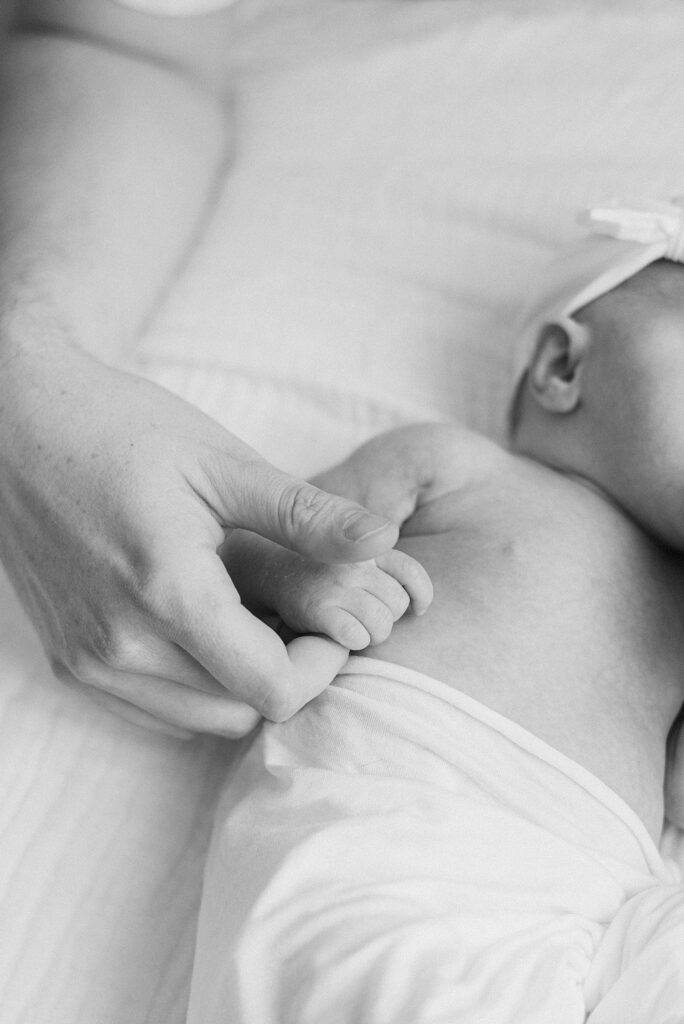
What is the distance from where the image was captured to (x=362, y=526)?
3.05 ft

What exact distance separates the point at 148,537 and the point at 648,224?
A: 763mm

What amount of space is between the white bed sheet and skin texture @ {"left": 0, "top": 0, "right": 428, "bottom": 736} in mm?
91

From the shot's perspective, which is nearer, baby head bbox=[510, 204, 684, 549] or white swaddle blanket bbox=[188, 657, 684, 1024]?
white swaddle blanket bbox=[188, 657, 684, 1024]

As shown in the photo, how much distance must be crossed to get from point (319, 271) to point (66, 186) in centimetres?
40

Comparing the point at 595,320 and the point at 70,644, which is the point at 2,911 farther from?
the point at 595,320

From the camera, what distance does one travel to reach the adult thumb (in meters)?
0.93

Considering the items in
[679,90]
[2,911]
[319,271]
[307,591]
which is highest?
[679,90]

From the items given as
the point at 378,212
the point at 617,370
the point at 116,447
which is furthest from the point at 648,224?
the point at 116,447

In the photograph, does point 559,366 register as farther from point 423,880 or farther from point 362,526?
point 423,880

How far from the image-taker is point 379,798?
993 millimetres

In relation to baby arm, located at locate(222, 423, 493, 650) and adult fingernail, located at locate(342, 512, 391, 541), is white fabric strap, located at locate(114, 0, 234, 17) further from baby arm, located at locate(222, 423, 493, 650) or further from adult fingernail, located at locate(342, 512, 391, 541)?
adult fingernail, located at locate(342, 512, 391, 541)

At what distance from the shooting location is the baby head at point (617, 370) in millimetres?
1239

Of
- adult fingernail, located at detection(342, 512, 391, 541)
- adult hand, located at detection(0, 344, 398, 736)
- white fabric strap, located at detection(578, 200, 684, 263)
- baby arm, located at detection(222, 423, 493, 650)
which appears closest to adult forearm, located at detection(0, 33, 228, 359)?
adult hand, located at detection(0, 344, 398, 736)

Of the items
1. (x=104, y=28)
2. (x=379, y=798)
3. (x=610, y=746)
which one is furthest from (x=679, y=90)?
(x=379, y=798)
